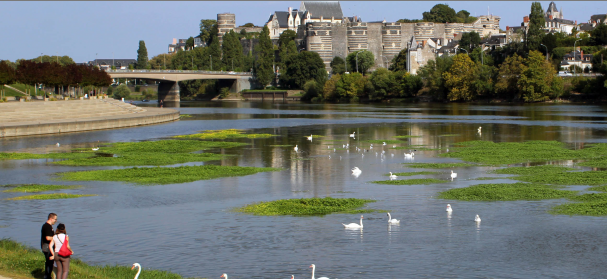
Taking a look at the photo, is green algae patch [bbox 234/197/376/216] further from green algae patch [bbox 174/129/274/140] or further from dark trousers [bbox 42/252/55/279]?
green algae patch [bbox 174/129/274/140]

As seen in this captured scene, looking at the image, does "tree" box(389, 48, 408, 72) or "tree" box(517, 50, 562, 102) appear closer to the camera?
"tree" box(517, 50, 562, 102)

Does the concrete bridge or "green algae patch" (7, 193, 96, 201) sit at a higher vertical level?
the concrete bridge

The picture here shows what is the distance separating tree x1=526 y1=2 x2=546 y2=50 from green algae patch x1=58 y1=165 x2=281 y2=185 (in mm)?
114686

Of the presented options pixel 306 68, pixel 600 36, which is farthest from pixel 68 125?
pixel 600 36

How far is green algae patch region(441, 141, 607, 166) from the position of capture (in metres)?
41.8

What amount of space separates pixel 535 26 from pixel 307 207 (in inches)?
4951

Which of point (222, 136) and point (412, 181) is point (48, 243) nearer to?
point (412, 181)

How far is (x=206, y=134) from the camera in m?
64.1

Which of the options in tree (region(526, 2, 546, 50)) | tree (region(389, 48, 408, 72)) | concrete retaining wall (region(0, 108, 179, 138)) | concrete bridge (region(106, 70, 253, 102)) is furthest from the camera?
tree (region(389, 48, 408, 72))

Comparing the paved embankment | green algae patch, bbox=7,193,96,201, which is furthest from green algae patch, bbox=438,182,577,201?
the paved embankment

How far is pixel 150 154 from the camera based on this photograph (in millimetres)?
46344

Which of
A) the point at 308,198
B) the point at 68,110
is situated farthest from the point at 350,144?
the point at 68,110

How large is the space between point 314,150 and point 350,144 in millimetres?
5225

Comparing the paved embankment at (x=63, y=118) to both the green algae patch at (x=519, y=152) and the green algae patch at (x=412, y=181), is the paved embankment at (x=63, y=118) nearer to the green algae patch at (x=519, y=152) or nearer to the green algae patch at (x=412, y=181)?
the green algae patch at (x=519, y=152)
